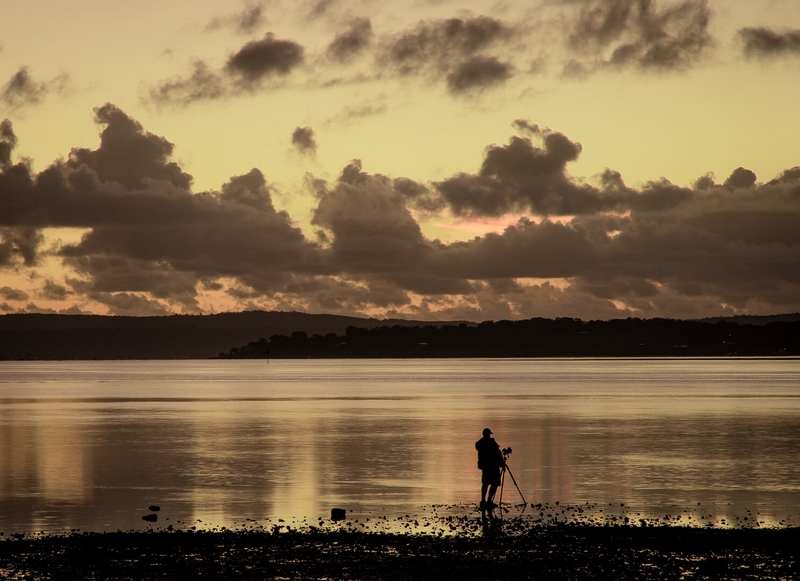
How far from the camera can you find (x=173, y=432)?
66750 mm

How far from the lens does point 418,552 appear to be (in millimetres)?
23094

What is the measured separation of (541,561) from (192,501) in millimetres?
15380

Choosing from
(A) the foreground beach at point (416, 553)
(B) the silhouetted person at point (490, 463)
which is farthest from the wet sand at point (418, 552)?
(B) the silhouetted person at point (490, 463)

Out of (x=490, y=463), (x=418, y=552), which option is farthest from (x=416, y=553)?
(x=490, y=463)

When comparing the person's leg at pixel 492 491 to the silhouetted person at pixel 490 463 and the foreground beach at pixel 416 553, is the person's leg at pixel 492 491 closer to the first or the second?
the silhouetted person at pixel 490 463

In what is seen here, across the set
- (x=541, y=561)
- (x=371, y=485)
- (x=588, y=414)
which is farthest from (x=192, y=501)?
(x=588, y=414)

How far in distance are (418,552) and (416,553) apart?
5.3 inches

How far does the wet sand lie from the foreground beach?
2 cm

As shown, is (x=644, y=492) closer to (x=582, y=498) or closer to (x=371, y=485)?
(x=582, y=498)

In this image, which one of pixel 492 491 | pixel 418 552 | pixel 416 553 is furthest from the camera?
pixel 492 491

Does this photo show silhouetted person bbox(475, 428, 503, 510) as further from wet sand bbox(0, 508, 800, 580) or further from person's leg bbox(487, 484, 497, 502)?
wet sand bbox(0, 508, 800, 580)

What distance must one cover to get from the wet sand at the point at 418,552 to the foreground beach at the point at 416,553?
0.08 ft

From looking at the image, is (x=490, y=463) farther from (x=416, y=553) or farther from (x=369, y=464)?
(x=369, y=464)

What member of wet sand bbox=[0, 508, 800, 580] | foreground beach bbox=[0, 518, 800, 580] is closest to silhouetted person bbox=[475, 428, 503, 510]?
wet sand bbox=[0, 508, 800, 580]
